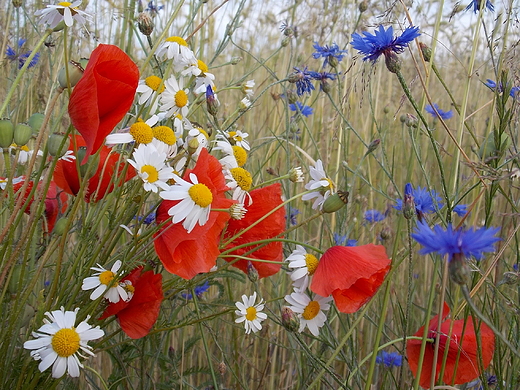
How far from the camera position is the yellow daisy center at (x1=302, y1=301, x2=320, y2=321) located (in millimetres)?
645

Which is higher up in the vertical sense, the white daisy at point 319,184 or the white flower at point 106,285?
the white daisy at point 319,184

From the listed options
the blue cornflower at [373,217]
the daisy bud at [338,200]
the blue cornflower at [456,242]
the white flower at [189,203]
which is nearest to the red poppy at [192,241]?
the white flower at [189,203]

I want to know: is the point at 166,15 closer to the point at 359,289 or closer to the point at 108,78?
the point at 108,78

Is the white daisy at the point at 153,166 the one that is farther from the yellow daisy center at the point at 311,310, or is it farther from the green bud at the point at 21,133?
the yellow daisy center at the point at 311,310

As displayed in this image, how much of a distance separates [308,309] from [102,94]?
A: 1.14 ft

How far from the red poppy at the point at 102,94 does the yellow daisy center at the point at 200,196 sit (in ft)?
0.35

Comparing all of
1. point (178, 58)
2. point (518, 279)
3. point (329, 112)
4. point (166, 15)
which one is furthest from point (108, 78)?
point (329, 112)

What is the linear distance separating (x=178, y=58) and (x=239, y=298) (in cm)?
76

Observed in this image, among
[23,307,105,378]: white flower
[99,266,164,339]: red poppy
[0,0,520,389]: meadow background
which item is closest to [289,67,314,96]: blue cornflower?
[0,0,520,389]: meadow background

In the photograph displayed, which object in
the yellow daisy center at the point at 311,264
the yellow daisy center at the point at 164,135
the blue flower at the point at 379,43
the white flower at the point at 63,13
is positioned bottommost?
the yellow daisy center at the point at 311,264

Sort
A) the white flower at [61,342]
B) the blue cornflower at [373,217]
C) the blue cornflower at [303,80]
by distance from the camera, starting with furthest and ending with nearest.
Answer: the blue cornflower at [373,217] < the blue cornflower at [303,80] < the white flower at [61,342]

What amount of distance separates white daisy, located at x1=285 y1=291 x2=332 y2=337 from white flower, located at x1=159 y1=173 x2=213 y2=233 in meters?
0.18

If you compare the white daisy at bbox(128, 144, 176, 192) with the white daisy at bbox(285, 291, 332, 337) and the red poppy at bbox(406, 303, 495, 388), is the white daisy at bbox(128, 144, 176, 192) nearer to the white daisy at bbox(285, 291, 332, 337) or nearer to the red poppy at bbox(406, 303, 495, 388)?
the white daisy at bbox(285, 291, 332, 337)

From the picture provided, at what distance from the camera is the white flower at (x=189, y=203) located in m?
0.51
